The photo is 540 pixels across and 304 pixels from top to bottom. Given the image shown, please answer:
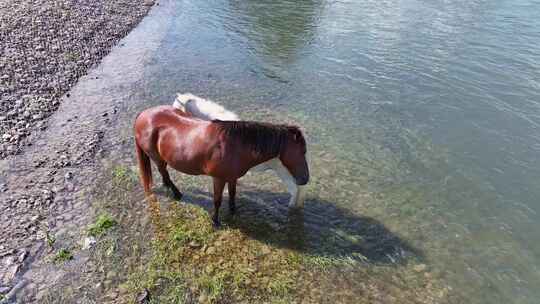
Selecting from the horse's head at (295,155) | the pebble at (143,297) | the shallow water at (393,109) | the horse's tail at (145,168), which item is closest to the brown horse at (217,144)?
the horse's head at (295,155)

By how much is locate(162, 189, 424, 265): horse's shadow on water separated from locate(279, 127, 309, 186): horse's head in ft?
2.76

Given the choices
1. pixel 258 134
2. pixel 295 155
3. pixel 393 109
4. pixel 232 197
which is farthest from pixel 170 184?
pixel 393 109

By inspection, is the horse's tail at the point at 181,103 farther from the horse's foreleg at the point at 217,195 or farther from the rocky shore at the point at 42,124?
the rocky shore at the point at 42,124

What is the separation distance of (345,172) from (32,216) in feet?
17.1

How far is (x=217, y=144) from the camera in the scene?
553 cm

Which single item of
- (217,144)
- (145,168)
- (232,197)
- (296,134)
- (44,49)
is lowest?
(232,197)

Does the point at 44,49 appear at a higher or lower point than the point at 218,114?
lower

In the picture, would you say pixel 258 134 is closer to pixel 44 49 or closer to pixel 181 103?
pixel 181 103

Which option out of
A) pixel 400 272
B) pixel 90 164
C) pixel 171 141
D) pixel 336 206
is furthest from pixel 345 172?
pixel 90 164

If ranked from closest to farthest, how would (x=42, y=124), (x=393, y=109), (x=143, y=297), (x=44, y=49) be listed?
(x=143, y=297) → (x=42, y=124) → (x=393, y=109) → (x=44, y=49)

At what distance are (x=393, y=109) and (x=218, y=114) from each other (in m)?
5.56

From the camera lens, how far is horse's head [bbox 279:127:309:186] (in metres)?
5.66

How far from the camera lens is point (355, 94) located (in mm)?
10781

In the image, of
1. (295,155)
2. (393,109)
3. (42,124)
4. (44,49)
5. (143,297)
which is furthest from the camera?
(44,49)
